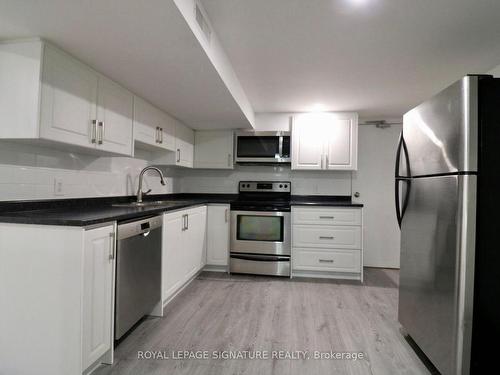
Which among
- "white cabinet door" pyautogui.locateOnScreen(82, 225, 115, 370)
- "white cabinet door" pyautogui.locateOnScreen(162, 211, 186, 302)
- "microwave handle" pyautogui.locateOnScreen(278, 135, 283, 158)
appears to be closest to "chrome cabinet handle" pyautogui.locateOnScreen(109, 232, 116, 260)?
"white cabinet door" pyautogui.locateOnScreen(82, 225, 115, 370)

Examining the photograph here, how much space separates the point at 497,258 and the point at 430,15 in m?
1.42

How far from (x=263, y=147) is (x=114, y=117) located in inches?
78.0

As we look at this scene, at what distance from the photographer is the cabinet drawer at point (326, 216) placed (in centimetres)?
312

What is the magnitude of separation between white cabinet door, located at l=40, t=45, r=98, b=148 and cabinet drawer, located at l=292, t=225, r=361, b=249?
235cm

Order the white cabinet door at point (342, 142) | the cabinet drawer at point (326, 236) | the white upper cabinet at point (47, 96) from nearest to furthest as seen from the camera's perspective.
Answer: the white upper cabinet at point (47, 96) → the cabinet drawer at point (326, 236) → the white cabinet door at point (342, 142)

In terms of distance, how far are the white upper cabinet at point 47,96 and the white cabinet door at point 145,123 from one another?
1.56 ft

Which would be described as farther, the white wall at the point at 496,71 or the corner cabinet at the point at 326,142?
the corner cabinet at the point at 326,142

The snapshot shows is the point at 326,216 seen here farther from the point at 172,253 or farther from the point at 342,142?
the point at 172,253

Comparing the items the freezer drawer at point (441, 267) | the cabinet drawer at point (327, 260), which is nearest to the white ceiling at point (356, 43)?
the freezer drawer at point (441, 267)

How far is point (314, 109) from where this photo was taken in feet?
11.5

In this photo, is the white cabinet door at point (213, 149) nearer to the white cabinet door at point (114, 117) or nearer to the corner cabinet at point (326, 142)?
the corner cabinet at point (326, 142)

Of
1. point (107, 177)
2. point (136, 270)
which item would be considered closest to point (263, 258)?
point (136, 270)

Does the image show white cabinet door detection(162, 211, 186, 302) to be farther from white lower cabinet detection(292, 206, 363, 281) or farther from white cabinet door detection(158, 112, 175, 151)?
white lower cabinet detection(292, 206, 363, 281)

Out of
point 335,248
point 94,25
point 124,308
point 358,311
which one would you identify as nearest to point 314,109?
point 335,248
